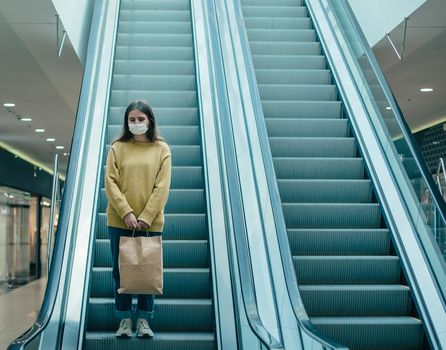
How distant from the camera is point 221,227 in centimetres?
613

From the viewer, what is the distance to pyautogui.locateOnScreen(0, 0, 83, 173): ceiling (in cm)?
841

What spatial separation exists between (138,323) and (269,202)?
1.50 meters

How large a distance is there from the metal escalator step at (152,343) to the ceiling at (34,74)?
3959 millimetres

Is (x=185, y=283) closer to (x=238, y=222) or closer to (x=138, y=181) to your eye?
(x=238, y=222)

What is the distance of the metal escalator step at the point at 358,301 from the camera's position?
5941mm

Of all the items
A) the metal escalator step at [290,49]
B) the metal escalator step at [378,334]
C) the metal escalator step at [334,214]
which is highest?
the metal escalator step at [290,49]

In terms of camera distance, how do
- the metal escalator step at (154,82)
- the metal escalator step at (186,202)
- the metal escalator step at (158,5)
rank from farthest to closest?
1. the metal escalator step at (158,5)
2. the metal escalator step at (154,82)
3. the metal escalator step at (186,202)

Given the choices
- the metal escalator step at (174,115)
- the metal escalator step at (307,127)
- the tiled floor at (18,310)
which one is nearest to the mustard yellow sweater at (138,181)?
the metal escalator step at (307,127)

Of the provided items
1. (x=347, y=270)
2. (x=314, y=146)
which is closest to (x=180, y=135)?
(x=314, y=146)

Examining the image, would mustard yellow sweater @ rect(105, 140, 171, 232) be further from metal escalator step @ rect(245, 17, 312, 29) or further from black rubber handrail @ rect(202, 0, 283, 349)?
metal escalator step @ rect(245, 17, 312, 29)

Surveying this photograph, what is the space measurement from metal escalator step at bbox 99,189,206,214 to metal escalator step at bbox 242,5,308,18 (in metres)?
4.86

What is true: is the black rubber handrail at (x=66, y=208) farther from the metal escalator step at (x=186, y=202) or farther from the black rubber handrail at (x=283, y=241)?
the black rubber handrail at (x=283, y=241)

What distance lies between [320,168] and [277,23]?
3917mm

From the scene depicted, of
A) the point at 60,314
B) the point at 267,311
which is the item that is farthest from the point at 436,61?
the point at 60,314
